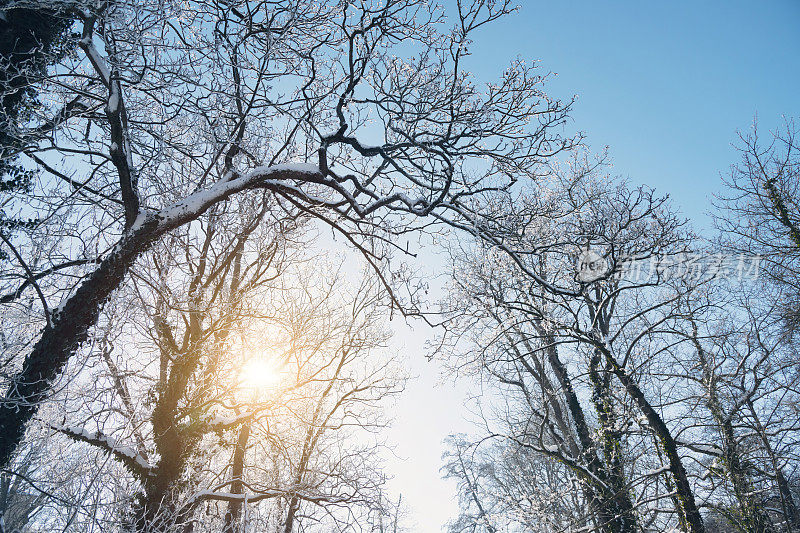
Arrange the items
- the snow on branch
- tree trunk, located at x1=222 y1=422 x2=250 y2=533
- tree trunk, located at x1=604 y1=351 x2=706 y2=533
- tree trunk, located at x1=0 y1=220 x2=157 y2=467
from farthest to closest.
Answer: tree trunk, located at x1=222 y1=422 x2=250 y2=533 → tree trunk, located at x1=604 y1=351 x2=706 y2=533 → the snow on branch → tree trunk, located at x1=0 y1=220 x2=157 y2=467

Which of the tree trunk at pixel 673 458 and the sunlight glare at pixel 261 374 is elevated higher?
the sunlight glare at pixel 261 374

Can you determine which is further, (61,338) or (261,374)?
(261,374)

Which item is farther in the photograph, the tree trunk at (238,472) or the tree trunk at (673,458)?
the tree trunk at (238,472)

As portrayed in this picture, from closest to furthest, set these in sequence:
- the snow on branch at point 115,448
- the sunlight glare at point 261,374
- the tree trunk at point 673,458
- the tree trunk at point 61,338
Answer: the tree trunk at point 61,338
the snow on branch at point 115,448
the tree trunk at point 673,458
the sunlight glare at point 261,374

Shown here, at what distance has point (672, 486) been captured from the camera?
646 cm

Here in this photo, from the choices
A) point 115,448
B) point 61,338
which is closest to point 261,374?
point 115,448

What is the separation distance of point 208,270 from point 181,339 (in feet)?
4.27

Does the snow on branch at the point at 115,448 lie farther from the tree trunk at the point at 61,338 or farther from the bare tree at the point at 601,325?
the bare tree at the point at 601,325

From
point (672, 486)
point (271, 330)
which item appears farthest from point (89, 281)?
point (672, 486)

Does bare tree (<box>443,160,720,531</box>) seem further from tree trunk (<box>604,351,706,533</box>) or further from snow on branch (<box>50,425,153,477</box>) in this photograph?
→ snow on branch (<box>50,425,153,477</box>)

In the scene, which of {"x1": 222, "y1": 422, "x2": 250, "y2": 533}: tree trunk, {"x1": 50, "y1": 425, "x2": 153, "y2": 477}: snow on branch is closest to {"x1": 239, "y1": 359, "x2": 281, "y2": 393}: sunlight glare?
{"x1": 222, "y1": 422, "x2": 250, "y2": 533}: tree trunk

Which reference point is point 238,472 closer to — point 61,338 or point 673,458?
point 61,338

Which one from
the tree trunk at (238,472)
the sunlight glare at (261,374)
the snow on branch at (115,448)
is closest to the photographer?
the snow on branch at (115,448)

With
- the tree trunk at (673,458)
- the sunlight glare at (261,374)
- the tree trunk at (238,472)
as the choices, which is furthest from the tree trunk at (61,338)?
the tree trunk at (673,458)
